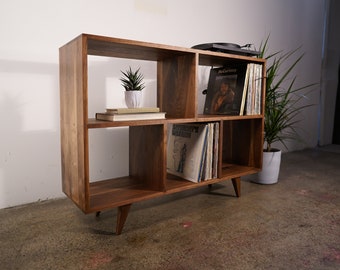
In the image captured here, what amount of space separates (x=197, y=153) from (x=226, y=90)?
46cm

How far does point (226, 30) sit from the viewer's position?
2312 millimetres

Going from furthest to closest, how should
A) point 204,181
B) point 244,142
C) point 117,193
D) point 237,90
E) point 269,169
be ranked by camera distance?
point 269,169
point 244,142
point 237,90
point 204,181
point 117,193

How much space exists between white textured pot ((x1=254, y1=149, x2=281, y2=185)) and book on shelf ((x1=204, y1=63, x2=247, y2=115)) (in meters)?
0.55

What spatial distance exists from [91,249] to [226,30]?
1.95 metres

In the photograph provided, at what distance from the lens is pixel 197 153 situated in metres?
1.48

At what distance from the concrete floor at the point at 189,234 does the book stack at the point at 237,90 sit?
53 cm

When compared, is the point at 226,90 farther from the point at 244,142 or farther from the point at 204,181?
the point at 204,181

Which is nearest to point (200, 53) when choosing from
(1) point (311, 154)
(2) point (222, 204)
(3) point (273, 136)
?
(2) point (222, 204)

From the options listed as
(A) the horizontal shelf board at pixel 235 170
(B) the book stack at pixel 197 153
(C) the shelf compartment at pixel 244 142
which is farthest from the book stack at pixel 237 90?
(A) the horizontal shelf board at pixel 235 170

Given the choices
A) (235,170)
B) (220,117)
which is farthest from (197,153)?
(235,170)

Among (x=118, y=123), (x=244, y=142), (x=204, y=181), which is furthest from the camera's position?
(x=244, y=142)

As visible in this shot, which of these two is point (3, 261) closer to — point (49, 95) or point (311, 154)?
point (49, 95)

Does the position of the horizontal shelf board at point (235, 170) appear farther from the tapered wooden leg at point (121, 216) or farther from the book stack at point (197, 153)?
the tapered wooden leg at point (121, 216)

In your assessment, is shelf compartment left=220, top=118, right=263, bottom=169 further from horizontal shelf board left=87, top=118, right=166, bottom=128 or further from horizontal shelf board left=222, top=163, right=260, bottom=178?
horizontal shelf board left=87, top=118, right=166, bottom=128
